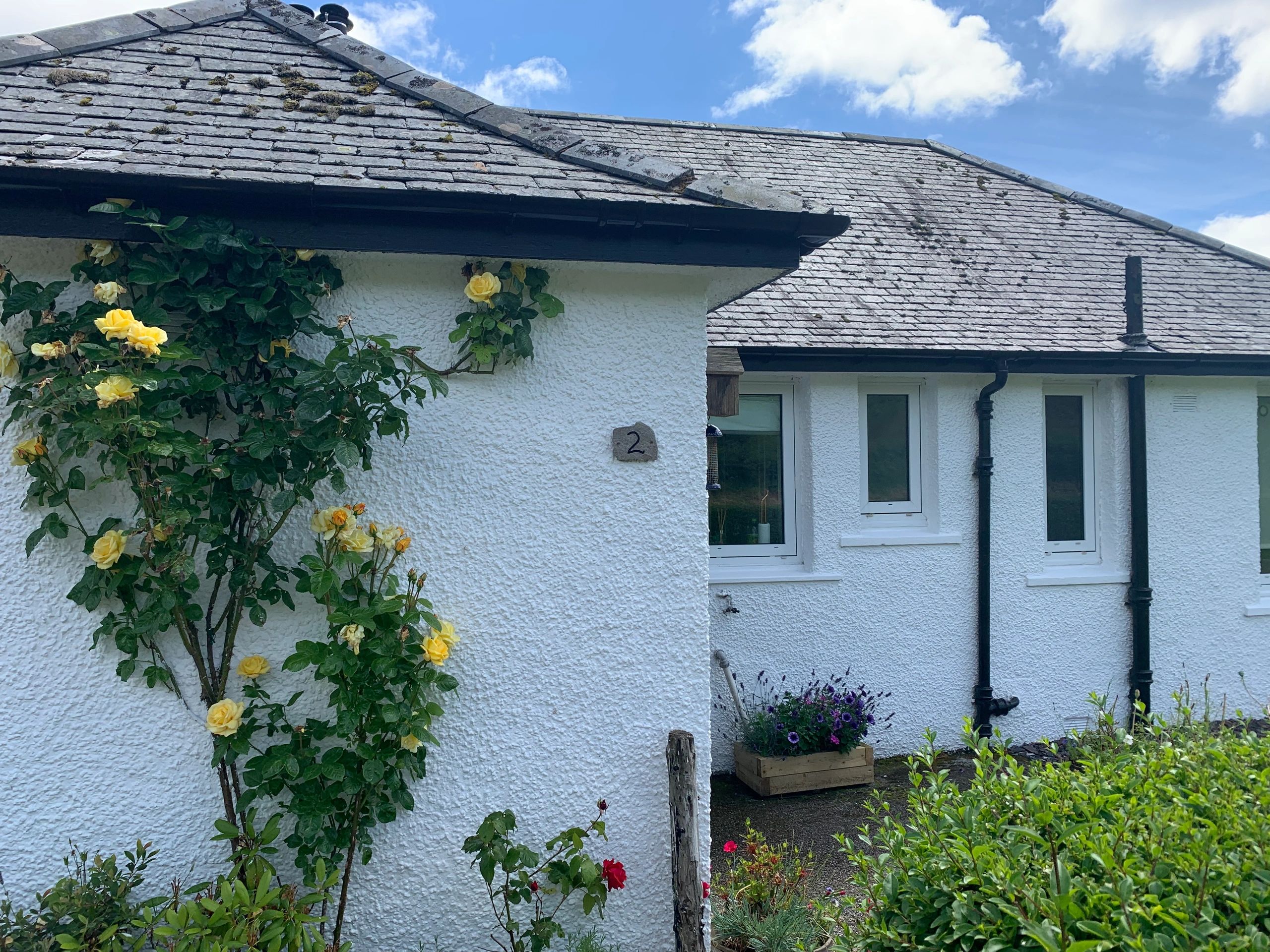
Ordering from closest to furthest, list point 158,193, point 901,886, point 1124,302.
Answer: point 901,886, point 158,193, point 1124,302

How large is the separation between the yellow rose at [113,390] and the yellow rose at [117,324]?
0.44 feet

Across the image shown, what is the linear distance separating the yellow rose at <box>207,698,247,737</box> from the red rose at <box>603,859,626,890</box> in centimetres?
148

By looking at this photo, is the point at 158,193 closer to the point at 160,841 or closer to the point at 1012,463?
the point at 160,841

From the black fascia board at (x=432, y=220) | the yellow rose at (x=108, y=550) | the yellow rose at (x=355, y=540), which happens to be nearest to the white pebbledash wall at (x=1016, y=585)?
the black fascia board at (x=432, y=220)

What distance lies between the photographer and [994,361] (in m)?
6.66

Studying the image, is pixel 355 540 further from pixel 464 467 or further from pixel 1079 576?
pixel 1079 576

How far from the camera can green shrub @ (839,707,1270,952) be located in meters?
1.83

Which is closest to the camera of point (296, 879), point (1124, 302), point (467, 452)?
point (296, 879)

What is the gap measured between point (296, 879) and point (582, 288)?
258cm

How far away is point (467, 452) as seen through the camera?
3.44m

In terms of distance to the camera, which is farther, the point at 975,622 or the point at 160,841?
the point at 975,622

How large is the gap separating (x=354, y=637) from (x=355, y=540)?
0.35 m

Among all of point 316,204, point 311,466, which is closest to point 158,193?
point 316,204

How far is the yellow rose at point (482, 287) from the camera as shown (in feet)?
10.8
